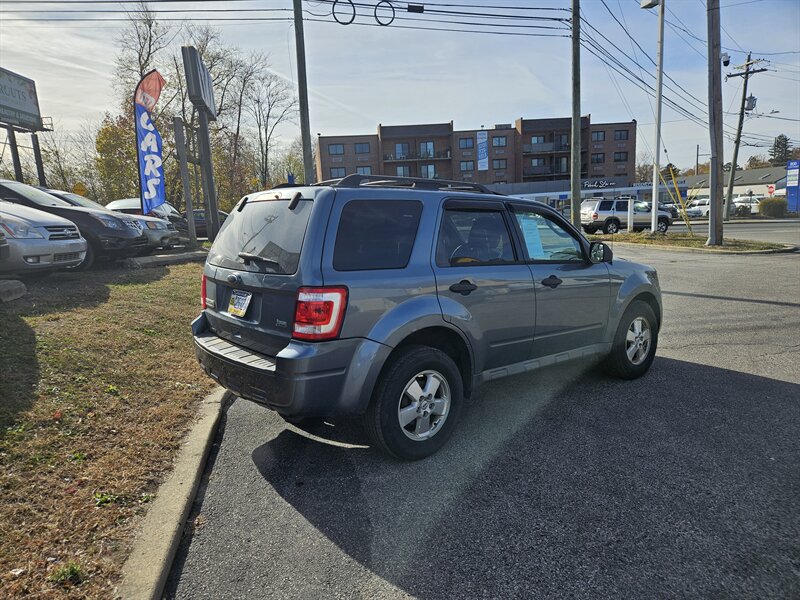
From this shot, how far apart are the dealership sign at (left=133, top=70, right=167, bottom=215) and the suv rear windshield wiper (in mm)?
11903

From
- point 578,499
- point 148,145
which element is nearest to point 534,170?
point 148,145

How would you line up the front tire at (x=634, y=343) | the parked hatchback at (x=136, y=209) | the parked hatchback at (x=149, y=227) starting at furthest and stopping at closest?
the parked hatchback at (x=136, y=209)
the parked hatchback at (x=149, y=227)
the front tire at (x=634, y=343)

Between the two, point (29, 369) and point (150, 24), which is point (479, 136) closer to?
point (150, 24)

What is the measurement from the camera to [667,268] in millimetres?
13477

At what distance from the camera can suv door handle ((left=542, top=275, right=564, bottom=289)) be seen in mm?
4141

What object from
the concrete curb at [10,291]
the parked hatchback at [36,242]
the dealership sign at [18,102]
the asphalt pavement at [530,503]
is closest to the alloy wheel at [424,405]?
the asphalt pavement at [530,503]

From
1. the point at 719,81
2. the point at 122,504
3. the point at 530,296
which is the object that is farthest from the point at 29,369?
the point at 719,81

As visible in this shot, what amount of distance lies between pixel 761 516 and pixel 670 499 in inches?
17.4

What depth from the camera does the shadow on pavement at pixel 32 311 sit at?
3686mm

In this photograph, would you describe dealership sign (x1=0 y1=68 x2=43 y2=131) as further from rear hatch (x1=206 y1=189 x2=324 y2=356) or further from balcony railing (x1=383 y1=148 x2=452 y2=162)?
balcony railing (x1=383 y1=148 x2=452 y2=162)

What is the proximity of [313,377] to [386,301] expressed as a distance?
67 centimetres

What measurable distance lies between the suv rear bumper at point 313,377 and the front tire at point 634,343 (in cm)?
277

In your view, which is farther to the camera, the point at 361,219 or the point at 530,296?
the point at 530,296

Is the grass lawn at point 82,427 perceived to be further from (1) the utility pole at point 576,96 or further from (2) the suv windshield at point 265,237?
(1) the utility pole at point 576,96
